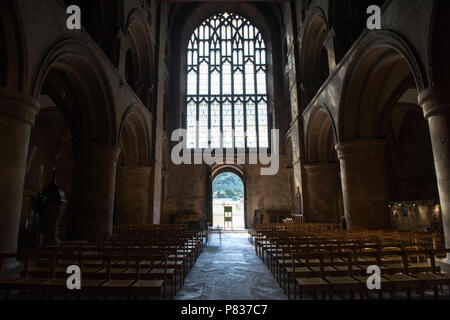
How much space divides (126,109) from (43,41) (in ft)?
16.0

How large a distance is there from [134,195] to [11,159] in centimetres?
827

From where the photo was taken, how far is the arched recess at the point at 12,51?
496 centimetres

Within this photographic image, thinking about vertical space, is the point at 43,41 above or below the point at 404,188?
above

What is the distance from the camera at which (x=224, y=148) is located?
19.2m

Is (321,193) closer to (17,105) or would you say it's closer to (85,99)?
(85,99)

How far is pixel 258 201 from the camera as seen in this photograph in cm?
1884

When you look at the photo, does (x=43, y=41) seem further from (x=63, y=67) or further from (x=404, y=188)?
(x=404, y=188)

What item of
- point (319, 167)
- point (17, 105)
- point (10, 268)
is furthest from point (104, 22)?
point (319, 167)

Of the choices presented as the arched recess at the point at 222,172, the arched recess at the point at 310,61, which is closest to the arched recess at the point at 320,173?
the arched recess at the point at 310,61

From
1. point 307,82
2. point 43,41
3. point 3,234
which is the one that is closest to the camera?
point 3,234

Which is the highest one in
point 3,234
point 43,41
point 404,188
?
point 43,41

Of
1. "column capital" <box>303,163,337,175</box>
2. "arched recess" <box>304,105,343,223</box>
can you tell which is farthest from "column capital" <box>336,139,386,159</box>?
"column capital" <box>303,163,337,175</box>
